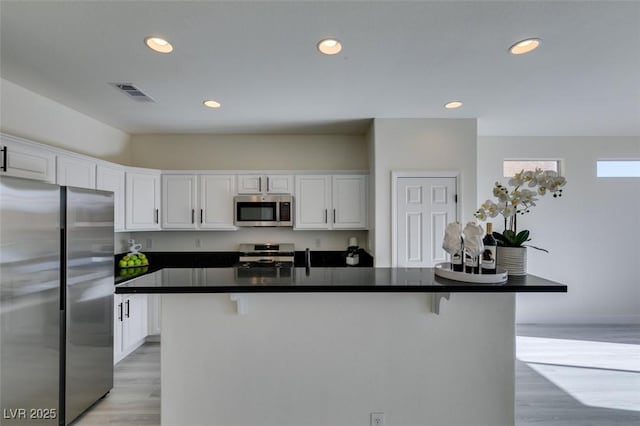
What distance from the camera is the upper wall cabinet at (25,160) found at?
198 centimetres

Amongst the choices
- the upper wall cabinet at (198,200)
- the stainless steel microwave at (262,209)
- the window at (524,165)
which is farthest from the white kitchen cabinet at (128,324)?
the window at (524,165)

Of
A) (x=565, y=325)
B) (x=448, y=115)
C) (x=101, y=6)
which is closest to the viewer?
(x=101, y=6)

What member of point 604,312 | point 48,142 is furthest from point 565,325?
point 48,142

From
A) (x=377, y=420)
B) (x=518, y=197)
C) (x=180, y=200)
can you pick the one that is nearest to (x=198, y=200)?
(x=180, y=200)

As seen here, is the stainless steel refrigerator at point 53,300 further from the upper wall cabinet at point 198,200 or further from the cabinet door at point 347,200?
the cabinet door at point 347,200

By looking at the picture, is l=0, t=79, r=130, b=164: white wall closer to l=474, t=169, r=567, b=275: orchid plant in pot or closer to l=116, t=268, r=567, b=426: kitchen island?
l=116, t=268, r=567, b=426: kitchen island

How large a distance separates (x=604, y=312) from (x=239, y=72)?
5706 mm

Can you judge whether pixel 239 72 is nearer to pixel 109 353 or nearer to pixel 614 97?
pixel 109 353

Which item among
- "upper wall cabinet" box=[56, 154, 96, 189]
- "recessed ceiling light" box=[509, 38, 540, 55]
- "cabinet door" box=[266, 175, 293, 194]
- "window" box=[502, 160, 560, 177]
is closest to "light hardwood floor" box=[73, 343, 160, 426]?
"upper wall cabinet" box=[56, 154, 96, 189]

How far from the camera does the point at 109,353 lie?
244 cm

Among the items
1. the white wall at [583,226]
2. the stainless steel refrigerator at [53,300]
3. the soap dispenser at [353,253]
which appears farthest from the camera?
the white wall at [583,226]

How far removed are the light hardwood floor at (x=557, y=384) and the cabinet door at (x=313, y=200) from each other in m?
2.28

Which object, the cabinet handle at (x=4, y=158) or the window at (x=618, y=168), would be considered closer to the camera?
the cabinet handle at (x=4, y=158)

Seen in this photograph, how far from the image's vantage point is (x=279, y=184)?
3635mm
